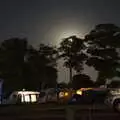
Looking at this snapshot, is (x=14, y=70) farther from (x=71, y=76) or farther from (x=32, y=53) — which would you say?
(x=71, y=76)

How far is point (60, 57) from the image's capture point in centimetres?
5316

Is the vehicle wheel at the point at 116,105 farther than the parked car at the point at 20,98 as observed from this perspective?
No

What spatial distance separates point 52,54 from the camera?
182 feet

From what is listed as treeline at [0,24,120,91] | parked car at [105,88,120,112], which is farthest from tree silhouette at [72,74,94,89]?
parked car at [105,88,120,112]

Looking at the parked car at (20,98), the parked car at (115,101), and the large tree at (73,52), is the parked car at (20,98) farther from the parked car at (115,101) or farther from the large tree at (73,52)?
the parked car at (115,101)

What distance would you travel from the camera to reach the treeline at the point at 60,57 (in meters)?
49.7

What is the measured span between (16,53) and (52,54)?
460 cm

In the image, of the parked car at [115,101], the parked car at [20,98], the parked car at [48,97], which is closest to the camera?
the parked car at [115,101]

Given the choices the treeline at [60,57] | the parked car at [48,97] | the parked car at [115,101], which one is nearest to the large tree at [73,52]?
the treeline at [60,57]

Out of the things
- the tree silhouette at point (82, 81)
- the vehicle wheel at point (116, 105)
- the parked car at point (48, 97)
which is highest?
the tree silhouette at point (82, 81)

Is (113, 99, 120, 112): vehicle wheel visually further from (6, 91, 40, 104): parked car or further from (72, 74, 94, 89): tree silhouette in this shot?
(72, 74, 94, 89): tree silhouette

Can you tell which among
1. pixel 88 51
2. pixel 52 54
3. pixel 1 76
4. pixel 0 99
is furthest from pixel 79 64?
pixel 0 99

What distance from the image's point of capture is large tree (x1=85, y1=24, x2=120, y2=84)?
4925cm

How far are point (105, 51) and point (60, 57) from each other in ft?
21.3
